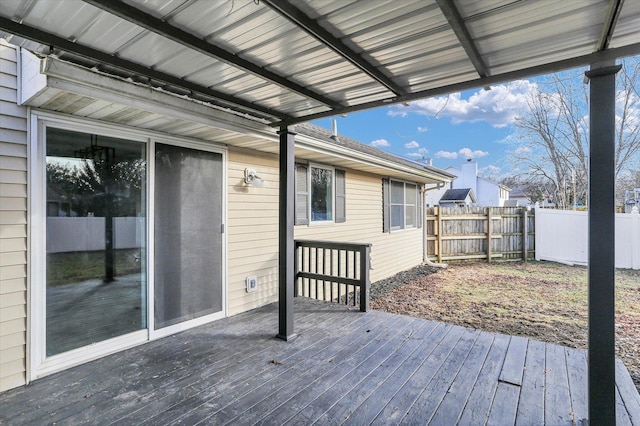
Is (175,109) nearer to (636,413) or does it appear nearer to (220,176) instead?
(220,176)

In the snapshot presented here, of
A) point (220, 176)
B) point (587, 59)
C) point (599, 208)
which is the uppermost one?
point (587, 59)

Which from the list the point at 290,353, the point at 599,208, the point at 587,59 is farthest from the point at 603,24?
the point at 290,353

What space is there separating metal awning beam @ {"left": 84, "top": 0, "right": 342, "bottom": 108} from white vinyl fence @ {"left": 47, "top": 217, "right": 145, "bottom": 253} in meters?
2.04

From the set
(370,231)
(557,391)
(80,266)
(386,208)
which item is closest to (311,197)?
(370,231)

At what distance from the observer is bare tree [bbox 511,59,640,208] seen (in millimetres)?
10961

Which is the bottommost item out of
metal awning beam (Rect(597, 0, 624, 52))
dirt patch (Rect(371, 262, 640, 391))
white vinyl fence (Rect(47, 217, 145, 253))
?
dirt patch (Rect(371, 262, 640, 391))

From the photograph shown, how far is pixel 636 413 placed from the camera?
2.22m

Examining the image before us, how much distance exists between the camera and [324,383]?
2605mm

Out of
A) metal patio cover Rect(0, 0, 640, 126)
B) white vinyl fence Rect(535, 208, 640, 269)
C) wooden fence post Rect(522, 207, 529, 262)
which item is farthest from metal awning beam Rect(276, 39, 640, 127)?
wooden fence post Rect(522, 207, 529, 262)

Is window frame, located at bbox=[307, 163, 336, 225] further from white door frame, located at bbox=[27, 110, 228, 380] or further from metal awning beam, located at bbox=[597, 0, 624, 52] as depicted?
metal awning beam, located at bbox=[597, 0, 624, 52]

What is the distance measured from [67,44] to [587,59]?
2875 mm

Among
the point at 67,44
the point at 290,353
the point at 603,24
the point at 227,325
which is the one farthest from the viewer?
the point at 227,325

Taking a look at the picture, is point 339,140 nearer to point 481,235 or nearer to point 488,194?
point 481,235

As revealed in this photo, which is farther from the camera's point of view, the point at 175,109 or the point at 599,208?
the point at 175,109
